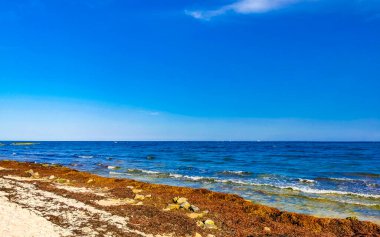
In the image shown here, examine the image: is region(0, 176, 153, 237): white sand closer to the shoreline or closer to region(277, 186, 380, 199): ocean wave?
the shoreline

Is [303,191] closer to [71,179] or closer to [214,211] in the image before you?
[214,211]

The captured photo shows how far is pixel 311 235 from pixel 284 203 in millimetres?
6695

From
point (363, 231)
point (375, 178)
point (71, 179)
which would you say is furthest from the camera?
point (375, 178)

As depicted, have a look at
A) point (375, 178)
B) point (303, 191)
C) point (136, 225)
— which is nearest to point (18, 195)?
point (136, 225)

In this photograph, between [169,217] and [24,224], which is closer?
[24,224]

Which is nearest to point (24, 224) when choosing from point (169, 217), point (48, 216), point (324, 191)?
point (48, 216)

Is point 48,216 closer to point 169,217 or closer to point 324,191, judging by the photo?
point 169,217

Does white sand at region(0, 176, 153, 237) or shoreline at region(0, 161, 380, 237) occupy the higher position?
white sand at region(0, 176, 153, 237)

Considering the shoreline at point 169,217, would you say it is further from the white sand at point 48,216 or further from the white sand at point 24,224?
the white sand at point 24,224

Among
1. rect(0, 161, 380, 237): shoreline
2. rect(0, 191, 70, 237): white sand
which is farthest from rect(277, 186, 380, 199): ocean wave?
rect(0, 191, 70, 237): white sand

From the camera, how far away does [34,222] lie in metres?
11.7

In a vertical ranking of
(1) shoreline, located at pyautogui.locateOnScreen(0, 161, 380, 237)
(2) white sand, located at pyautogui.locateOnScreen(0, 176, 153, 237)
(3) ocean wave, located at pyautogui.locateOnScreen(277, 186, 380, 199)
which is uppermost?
(2) white sand, located at pyautogui.locateOnScreen(0, 176, 153, 237)

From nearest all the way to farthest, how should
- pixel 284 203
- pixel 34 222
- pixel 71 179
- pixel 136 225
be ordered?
pixel 34 222 → pixel 136 225 → pixel 284 203 → pixel 71 179

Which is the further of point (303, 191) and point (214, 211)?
point (303, 191)
